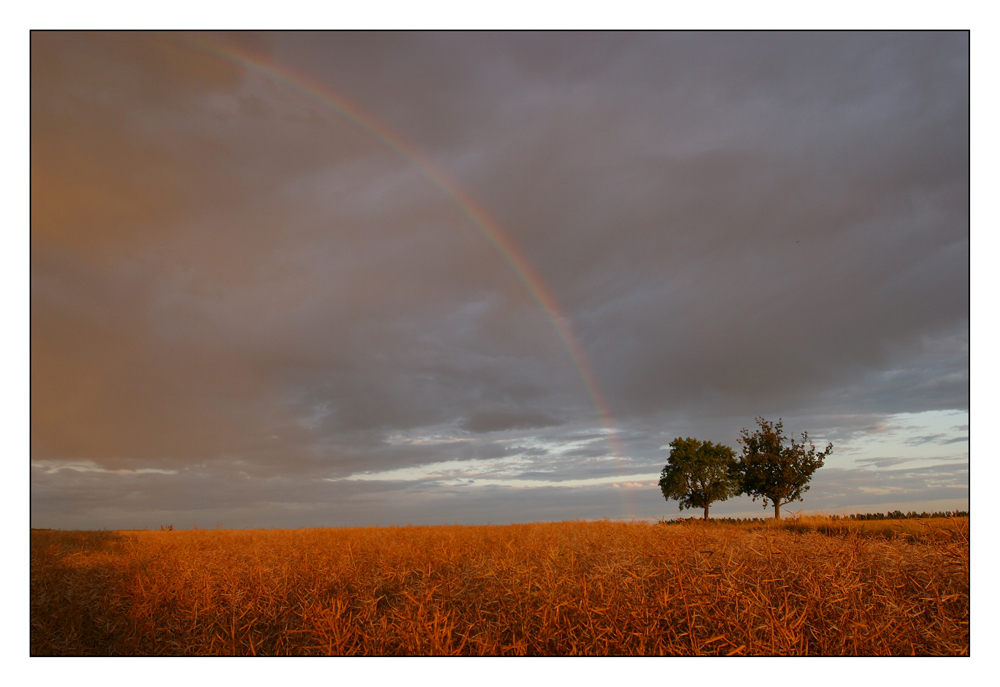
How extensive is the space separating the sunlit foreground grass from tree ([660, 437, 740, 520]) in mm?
43276

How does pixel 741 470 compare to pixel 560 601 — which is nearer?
pixel 560 601

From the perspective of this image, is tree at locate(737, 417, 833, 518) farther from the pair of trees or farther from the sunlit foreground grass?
the sunlit foreground grass

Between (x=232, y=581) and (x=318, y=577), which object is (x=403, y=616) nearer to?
(x=318, y=577)

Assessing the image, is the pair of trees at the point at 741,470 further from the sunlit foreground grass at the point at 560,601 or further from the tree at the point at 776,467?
the sunlit foreground grass at the point at 560,601

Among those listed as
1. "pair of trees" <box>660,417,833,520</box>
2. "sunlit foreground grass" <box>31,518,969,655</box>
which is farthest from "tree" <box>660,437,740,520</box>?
"sunlit foreground grass" <box>31,518,969,655</box>

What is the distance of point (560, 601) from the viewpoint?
32.5 ft

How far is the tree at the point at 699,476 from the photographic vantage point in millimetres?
54562

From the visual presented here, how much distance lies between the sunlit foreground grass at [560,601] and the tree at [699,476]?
4328cm

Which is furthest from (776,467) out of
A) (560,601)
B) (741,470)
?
(560,601)

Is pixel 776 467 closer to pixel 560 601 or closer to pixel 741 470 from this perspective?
pixel 741 470

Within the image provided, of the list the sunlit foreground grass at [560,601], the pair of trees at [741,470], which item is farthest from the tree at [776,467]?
the sunlit foreground grass at [560,601]

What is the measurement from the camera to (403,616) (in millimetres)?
9969

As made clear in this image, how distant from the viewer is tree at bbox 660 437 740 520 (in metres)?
54.6

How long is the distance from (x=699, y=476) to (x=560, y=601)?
50316 millimetres
